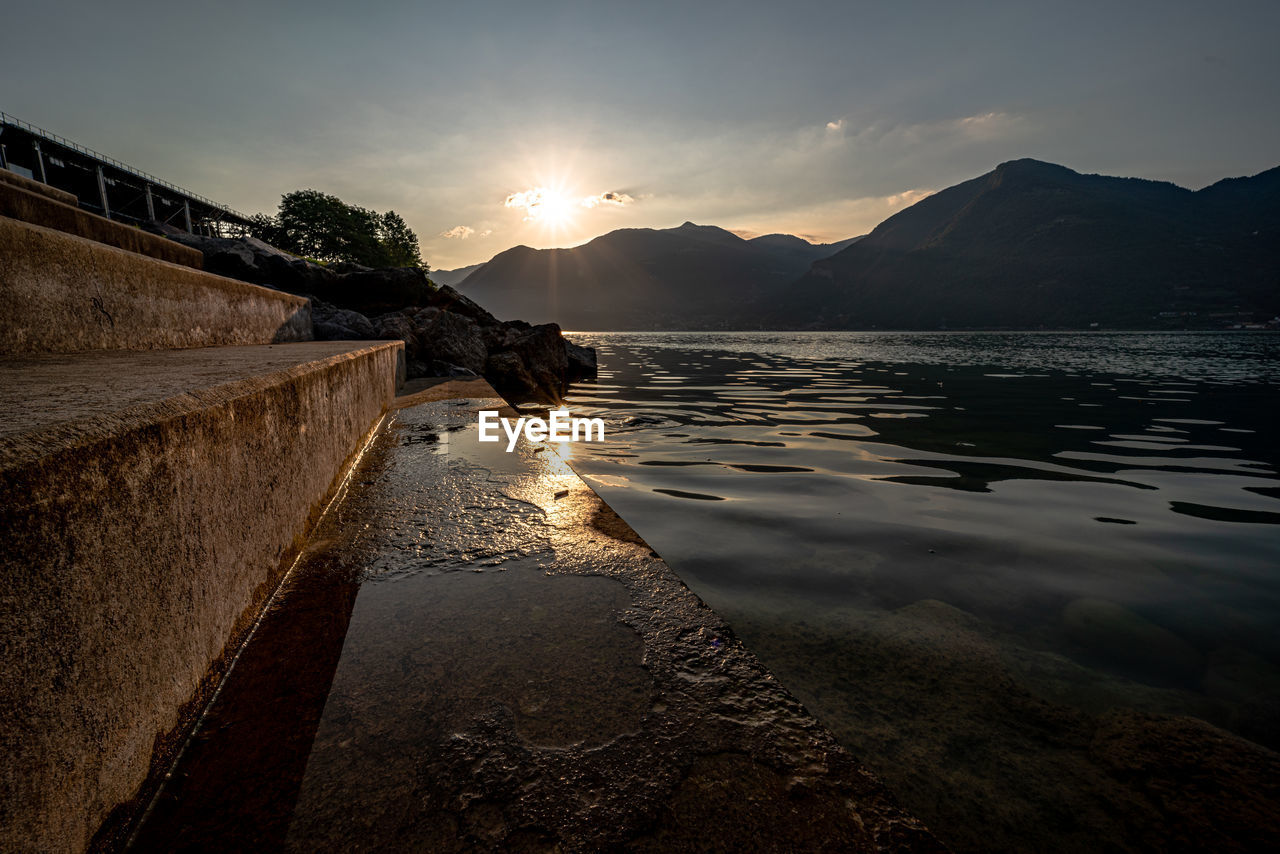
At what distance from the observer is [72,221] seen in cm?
412

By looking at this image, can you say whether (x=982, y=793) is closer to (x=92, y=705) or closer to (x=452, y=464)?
(x=92, y=705)

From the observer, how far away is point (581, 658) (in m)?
1.36

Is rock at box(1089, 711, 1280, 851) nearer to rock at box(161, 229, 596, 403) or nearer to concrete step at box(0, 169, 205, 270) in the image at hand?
concrete step at box(0, 169, 205, 270)

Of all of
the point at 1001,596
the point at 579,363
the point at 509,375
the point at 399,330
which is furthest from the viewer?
the point at 579,363

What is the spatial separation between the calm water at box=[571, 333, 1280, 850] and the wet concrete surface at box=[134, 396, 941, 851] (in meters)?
0.58

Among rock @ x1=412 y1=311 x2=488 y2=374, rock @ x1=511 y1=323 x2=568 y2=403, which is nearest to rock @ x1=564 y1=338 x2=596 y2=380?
rock @ x1=511 y1=323 x2=568 y2=403

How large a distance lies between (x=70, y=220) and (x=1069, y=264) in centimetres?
16745

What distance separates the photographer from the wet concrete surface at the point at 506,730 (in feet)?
2.96

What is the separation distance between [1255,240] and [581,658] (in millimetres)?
191636

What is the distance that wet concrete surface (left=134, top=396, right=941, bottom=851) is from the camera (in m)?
0.90

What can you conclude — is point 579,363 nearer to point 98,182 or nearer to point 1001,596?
point 1001,596

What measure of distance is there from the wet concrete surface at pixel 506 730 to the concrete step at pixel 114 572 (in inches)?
5.7

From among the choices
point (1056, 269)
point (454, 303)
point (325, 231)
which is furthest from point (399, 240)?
point (1056, 269)

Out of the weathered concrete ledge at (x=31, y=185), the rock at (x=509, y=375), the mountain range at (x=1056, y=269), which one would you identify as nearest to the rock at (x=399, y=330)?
the rock at (x=509, y=375)
